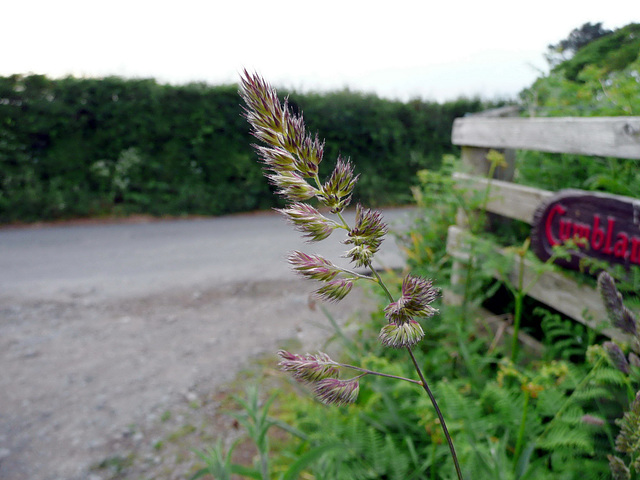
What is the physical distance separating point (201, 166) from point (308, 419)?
955 centimetres

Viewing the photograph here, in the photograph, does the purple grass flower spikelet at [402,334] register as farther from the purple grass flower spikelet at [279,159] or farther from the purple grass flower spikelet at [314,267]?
the purple grass flower spikelet at [279,159]

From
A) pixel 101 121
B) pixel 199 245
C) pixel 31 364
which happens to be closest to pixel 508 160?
pixel 31 364

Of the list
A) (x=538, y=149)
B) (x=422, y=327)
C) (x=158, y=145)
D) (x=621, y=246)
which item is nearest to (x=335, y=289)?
(x=422, y=327)

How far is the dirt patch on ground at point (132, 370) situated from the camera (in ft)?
9.81

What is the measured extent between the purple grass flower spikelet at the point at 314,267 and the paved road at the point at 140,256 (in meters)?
4.16

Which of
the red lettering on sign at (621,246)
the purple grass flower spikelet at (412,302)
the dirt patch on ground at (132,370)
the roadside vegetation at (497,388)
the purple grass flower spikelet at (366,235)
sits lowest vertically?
the dirt patch on ground at (132,370)

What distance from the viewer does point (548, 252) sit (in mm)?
2484

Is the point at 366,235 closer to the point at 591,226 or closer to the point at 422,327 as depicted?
the point at 422,327

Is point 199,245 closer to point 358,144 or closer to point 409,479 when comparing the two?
point 358,144

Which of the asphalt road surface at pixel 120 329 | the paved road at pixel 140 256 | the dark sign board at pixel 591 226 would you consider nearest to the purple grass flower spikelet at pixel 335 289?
the asphalt road surface at pixel 120 329

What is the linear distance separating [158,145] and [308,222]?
1134cm

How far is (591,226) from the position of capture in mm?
2258

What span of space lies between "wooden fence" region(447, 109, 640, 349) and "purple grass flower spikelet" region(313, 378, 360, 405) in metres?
2.03

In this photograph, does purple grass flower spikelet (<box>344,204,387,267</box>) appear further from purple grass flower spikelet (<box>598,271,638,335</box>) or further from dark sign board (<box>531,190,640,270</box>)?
dark sign board (<box>531,190,640,270</box>)
